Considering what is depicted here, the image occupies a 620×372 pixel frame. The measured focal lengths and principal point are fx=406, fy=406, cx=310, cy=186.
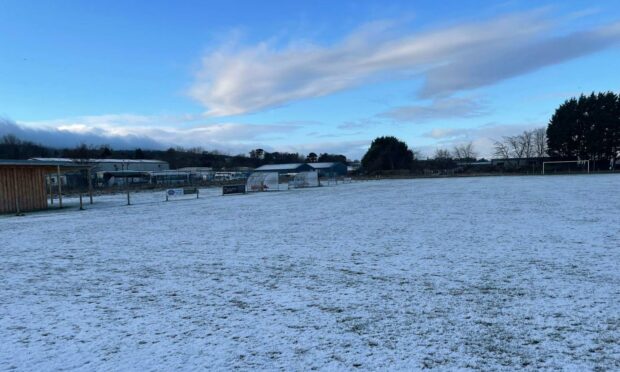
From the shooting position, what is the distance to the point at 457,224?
1294cm

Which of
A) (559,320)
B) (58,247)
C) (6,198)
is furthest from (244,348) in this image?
(6,198)

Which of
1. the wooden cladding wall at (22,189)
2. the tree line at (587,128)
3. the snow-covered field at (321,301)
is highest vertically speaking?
the tree line at (587,128)

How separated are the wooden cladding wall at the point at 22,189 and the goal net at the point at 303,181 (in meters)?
25.4

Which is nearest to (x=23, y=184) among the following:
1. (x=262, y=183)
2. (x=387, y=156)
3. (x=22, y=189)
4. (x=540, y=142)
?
(x=22, y=189)

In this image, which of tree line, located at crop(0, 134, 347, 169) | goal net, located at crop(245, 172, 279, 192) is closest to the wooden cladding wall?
goal net, located at crop(245, 172, 279, 192)

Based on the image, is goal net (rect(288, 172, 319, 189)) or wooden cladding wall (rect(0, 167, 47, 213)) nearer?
wooden cladding wall (rect(0, 167, 47, 213))

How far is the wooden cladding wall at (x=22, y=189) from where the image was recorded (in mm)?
22703

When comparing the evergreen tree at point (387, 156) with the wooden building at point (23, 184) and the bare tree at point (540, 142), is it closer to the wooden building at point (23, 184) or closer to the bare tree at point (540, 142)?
the bare tree at point (540, 142)

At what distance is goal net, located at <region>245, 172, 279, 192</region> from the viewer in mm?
40312

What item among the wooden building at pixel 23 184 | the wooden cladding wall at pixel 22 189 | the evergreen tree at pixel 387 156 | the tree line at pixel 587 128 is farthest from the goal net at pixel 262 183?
the tree line at pixel 587 128

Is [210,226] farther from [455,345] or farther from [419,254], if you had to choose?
[455,345]

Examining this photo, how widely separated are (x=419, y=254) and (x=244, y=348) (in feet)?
17.7

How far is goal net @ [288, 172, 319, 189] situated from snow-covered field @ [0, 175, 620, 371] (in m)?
34.6

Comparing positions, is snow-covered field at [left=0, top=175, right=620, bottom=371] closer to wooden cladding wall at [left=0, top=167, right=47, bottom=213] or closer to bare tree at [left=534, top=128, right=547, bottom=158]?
wooden cladding wall at [left=0, top=167, right=47, bottom=213]
